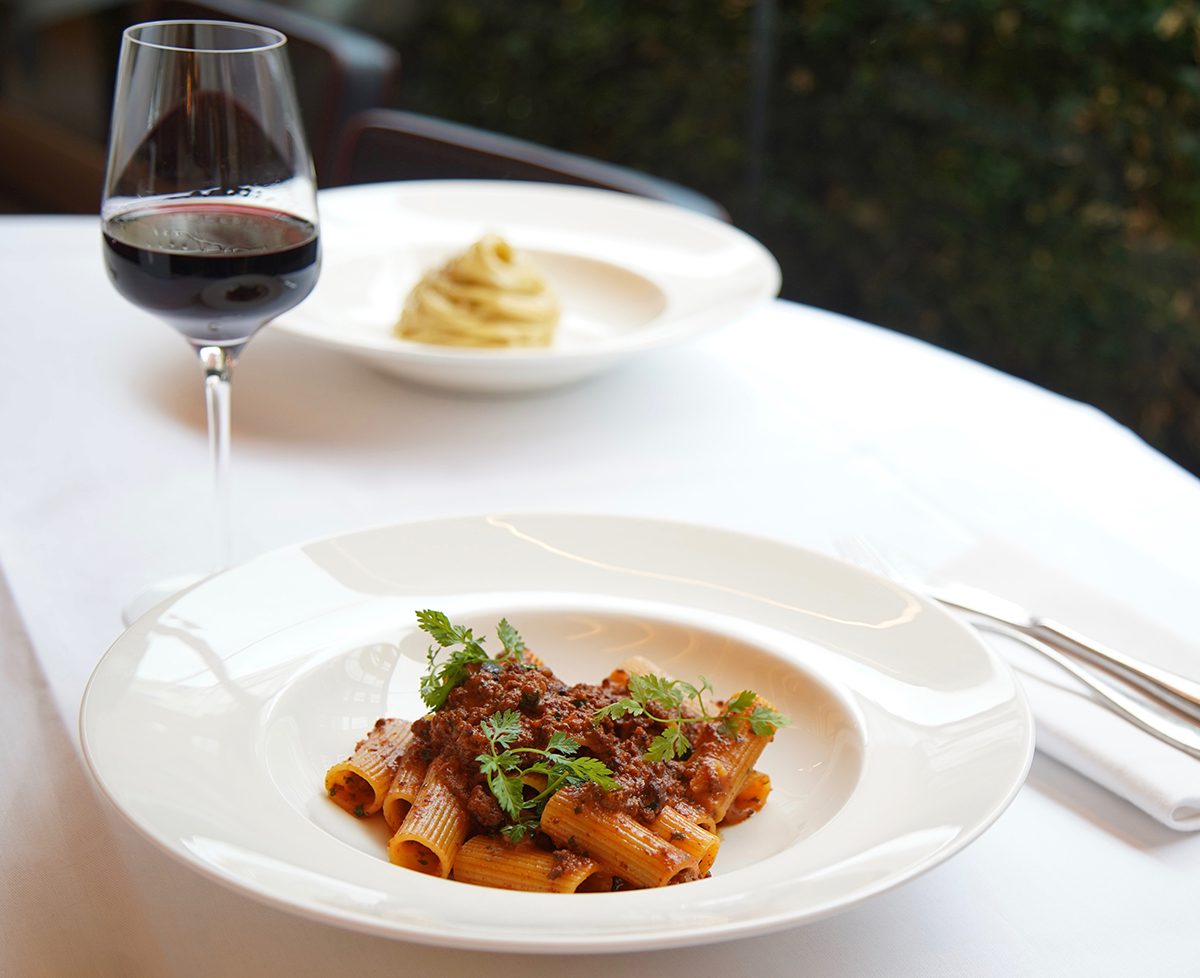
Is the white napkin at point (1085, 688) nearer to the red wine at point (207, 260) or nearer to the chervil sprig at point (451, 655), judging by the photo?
the chervil sprig at point (451, 655)

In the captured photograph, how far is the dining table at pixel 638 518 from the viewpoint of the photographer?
79cm

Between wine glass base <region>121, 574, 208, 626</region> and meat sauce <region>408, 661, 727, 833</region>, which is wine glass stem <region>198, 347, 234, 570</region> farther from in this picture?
meat sauce <region>408, 661, 727, 833</region>

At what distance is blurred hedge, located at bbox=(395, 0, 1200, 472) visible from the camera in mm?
3318

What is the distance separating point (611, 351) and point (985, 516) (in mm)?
446

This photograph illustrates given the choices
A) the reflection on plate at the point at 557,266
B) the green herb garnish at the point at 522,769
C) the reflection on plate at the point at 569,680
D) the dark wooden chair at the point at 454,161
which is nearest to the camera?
the reflection on plate at the point at 569,680

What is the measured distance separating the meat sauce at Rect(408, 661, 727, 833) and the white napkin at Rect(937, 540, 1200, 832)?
0.28 m

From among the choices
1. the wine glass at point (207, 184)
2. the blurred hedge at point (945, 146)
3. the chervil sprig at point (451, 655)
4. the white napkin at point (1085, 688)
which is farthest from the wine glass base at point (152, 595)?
the blurred hedge at point (945, 146)

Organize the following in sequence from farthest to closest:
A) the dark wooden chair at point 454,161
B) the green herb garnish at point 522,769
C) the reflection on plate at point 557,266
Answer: the dark wooden chair at point 454,161 < the reflection on plate at point 557,266 < the green herb garnish at point 522,769

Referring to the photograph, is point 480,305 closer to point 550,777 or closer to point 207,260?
point 207,260

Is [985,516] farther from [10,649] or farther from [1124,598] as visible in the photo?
[10,649]

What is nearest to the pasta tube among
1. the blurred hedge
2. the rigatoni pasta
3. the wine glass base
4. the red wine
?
the rigatoni pasta

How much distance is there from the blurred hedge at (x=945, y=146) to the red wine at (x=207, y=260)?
110 inches

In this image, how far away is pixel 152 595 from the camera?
1.10 meters

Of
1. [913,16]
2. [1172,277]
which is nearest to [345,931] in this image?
[1172,277]
